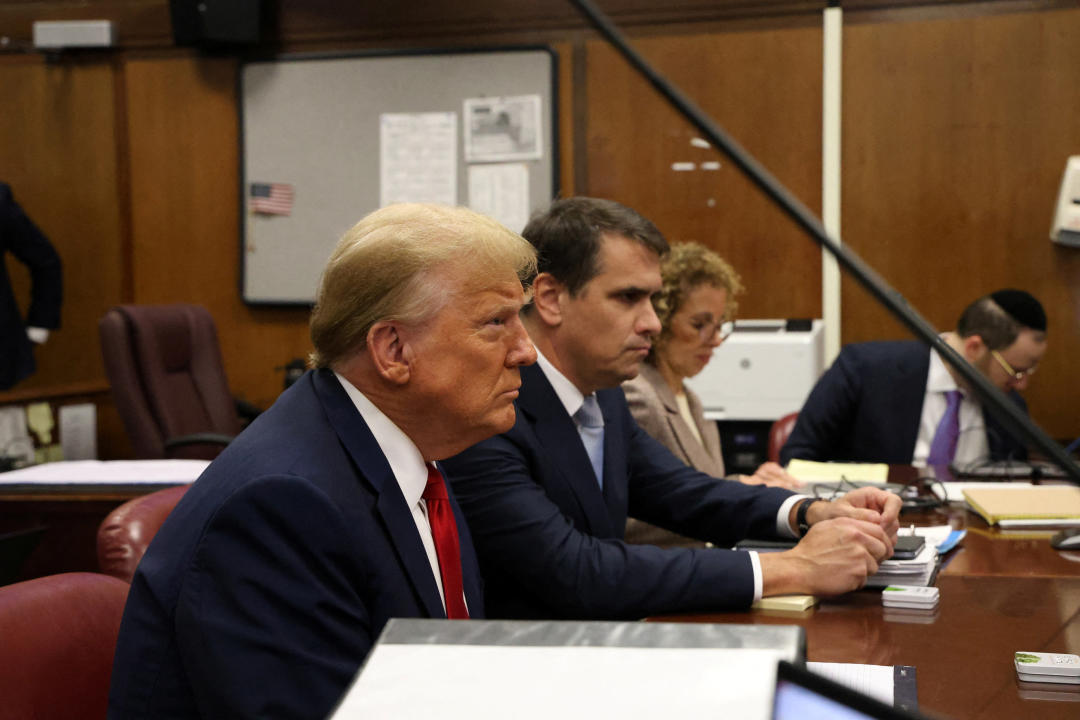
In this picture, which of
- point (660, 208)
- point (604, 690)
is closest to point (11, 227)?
point (660, 208)

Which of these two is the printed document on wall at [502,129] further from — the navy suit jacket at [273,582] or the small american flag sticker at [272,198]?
the navy suit jacket at [273,582]

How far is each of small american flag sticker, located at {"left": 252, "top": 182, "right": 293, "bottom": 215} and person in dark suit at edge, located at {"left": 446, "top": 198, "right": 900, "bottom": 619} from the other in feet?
11.8

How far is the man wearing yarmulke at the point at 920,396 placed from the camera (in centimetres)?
315

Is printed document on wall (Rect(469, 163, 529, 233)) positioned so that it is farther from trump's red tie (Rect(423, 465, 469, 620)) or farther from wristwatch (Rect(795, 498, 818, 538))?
trump's red tie (Rect(423, 465, 469, 620))

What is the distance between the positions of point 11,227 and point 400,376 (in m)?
4.51

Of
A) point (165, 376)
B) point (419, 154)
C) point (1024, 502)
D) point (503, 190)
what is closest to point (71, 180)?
point (419, 154)

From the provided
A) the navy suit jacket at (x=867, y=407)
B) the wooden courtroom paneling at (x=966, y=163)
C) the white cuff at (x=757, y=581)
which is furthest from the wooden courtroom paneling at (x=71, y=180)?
the white cuff at (x=757, y=581)

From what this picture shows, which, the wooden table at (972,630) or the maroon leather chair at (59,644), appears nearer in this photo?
the maroon leather chair at (59,644)

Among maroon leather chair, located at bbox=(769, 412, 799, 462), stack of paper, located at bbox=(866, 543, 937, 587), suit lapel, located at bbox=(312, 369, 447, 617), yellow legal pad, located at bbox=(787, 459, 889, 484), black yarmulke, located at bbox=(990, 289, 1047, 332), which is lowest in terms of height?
maroon leather chair, located at bbox=(769, 412, 799, 462)

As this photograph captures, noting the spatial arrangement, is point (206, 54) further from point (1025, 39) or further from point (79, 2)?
point (1025, 39)

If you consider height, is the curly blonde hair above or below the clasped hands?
above

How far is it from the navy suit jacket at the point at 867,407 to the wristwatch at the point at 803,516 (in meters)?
1.29

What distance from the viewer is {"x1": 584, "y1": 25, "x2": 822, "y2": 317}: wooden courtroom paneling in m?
4.90

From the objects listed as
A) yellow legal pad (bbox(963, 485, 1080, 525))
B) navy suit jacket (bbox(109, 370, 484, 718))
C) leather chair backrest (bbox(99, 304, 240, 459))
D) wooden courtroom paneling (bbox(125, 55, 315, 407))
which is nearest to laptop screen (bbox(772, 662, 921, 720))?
navy suit jacket (bbox(109, 370, 484, 718))
